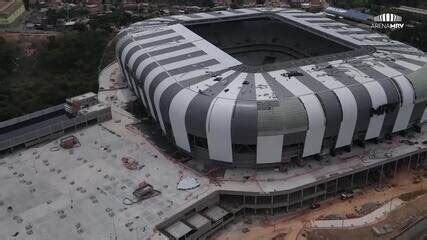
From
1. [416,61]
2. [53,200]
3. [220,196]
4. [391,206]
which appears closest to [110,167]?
[53,200]

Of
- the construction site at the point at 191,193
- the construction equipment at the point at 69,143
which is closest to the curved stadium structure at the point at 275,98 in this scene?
the construction site at the point at 191,193

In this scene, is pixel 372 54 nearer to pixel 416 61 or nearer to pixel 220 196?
pixel 416 61

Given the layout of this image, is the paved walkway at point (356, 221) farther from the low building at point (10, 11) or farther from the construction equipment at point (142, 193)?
the low building at point (10, 11)

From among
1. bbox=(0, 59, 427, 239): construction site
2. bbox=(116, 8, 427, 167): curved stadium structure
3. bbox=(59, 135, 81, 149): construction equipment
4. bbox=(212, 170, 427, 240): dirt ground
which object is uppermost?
bbox=(116, 8, 427, 167): curved stadium structure

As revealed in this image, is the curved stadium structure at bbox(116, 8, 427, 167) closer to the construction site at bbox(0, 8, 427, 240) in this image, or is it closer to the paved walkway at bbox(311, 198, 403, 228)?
the construction site at bbox(0, 8, 427, 240)

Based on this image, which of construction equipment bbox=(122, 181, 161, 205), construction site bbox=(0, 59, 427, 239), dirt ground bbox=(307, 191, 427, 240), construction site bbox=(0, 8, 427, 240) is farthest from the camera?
construction equipment bbox=(122, 181, 161, 205)

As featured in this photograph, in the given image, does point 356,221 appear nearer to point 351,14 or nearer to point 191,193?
point 191,193
